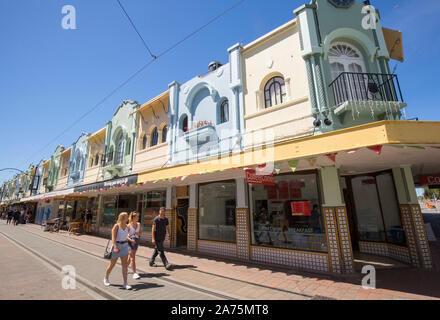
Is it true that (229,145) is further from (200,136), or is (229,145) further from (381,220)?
(381,220)

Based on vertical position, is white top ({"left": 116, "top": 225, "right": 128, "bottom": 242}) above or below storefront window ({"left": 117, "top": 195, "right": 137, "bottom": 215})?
below

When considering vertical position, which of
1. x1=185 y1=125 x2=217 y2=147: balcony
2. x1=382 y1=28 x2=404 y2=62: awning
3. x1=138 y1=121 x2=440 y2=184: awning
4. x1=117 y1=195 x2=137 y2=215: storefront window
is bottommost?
x1=117 y1=195 x2=137 y2=215: storefront window

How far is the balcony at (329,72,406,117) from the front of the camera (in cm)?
684

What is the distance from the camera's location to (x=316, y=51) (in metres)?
7.69

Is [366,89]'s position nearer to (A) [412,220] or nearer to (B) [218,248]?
(A) [412,220]

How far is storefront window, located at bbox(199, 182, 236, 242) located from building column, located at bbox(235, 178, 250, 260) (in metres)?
0.40

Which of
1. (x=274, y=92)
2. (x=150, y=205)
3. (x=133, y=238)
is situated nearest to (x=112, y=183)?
(x=150, y=205)

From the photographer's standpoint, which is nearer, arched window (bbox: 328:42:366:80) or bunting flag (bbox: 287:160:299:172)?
bunting flag (bbox: 287:160:299:172)

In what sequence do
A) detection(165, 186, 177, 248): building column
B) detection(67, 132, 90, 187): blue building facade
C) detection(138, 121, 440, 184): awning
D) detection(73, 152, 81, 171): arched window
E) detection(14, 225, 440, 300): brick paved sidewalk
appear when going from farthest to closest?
detection(73, 152, 81, 171): arched window < detection(67, 132, 90, 187): blue building facade < detection(165, 186, 177, 248): building column < detection(14, 225, 440, 300): brick paved sidewalk < detection(138, 121, 440, 184): awning

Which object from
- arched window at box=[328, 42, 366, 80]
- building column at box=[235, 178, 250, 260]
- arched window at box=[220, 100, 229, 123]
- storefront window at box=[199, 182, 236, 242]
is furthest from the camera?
arched window at box=[220, 100, 229, 123]

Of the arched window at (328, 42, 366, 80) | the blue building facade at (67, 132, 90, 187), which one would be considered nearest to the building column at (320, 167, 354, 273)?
the arched window at (328, 42, 366, 80)

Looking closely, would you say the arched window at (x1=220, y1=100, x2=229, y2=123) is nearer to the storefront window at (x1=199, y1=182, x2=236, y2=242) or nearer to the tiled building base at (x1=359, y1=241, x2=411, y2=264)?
the storefront window at (x1=199, y1=182, x2=236, y2=242)
